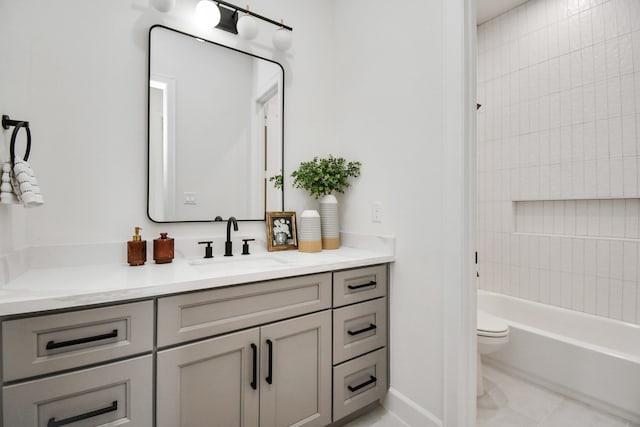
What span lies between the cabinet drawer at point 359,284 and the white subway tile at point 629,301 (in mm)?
1752

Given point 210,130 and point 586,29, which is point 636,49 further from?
point 210,130

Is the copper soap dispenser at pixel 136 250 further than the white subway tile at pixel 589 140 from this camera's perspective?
No

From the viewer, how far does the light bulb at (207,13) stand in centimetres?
147

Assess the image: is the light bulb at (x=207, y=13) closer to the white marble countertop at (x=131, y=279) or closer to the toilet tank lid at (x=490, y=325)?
the white marble countertop at (x=131, y=279)

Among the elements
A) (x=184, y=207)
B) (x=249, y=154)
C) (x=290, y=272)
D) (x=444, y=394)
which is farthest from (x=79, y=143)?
(x=444, y=394)

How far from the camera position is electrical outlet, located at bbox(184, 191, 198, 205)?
5.04 feet

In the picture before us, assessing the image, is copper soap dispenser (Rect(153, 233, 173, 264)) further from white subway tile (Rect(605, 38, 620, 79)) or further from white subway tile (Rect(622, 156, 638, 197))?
white subway tile (Rect(605, 38, 620, 79))

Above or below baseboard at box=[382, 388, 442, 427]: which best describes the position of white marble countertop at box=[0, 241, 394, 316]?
above

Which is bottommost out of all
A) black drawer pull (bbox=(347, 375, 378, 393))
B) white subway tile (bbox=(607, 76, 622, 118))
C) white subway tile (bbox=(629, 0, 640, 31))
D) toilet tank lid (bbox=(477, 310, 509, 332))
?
black drawer pull (bbox=(347, 375, 378, 393))

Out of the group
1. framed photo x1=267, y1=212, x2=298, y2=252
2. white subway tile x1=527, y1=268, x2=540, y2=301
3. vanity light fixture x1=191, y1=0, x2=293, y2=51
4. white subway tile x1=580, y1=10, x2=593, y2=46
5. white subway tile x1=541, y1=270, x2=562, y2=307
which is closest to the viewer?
vanity light fixture x1=191, y1=0, x2=293, y2=51

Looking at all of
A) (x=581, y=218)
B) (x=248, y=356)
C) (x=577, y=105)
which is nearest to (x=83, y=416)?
(x=248, y=356)

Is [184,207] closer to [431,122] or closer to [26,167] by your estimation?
[26,167]

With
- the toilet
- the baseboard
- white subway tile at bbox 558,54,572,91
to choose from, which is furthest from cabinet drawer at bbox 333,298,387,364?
white subway tile at bbox 558,54,572,91

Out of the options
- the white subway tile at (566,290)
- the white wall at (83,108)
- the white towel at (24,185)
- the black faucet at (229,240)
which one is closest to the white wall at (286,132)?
Answer: the white wall at (83,108)
